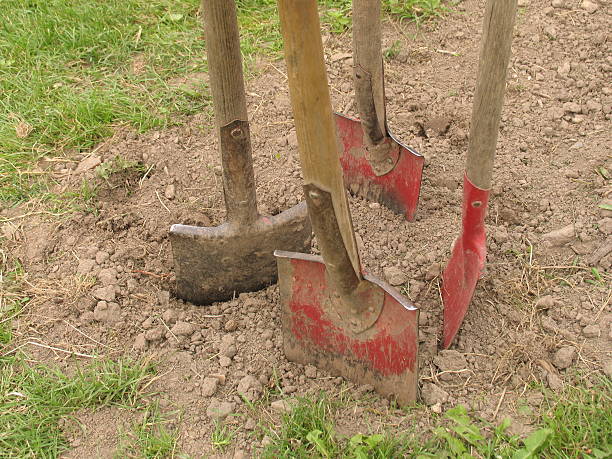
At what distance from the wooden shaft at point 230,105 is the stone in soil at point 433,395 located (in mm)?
771

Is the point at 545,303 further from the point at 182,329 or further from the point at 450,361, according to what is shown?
the point at 182,329

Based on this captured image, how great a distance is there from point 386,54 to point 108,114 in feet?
4.51

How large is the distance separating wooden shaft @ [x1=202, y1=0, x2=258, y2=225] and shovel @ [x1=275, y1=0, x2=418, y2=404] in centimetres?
29

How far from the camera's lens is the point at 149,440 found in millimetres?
1977

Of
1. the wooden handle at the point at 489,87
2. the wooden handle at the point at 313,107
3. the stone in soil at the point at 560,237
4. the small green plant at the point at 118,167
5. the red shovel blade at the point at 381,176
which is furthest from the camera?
the small green plant at the point at 118,167

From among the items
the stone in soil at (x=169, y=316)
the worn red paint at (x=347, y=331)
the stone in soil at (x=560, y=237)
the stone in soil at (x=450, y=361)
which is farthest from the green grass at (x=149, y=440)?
the stone in soil at (x=560, y=237)

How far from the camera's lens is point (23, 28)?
3.68 metres

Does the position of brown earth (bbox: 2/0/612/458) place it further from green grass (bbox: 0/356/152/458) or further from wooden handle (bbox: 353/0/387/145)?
wooden handle (bbox: 353/0/387/145)

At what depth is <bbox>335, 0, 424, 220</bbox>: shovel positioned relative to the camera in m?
2.43

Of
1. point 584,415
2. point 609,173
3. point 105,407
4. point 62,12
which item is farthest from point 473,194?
point 62,12

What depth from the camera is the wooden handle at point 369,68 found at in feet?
7.79

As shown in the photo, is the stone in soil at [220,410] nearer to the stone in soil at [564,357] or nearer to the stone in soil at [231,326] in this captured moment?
the stone in soil at [231,326]

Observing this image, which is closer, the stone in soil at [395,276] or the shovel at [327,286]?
the shovel at [327,286]

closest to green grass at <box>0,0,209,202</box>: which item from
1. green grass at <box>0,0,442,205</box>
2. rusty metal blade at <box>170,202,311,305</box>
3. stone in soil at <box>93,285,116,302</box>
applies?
green grass at <box>0,0,442,205</box>
